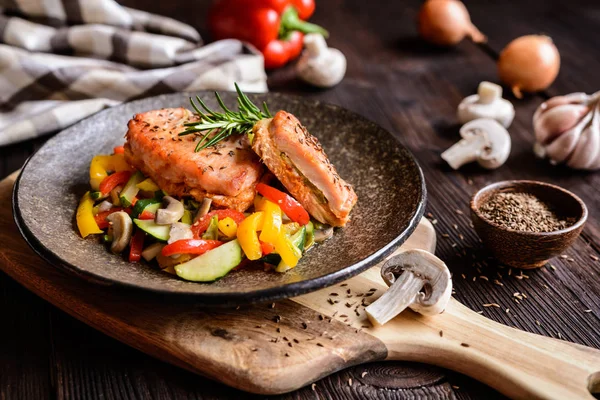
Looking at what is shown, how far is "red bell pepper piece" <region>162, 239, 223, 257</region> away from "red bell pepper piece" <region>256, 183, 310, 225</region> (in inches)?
17.7

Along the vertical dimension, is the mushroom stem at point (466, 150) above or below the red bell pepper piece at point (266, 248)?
below

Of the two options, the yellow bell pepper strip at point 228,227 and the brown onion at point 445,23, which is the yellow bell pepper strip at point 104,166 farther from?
the brown onion at point 445,23

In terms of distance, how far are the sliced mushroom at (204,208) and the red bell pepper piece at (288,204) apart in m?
0.29

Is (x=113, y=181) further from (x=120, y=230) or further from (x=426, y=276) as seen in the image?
(x=426, y=276)

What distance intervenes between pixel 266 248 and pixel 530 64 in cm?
346

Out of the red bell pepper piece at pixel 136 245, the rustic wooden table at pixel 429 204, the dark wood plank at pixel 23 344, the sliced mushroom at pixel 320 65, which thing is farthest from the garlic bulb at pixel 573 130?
→ the dark wood plank at pixel 23 344

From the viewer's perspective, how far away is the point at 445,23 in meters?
6.27

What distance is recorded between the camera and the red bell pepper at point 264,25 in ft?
19.7

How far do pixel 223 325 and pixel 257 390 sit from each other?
0.36 metres

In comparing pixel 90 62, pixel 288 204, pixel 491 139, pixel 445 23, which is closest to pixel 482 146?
pixel 491 139

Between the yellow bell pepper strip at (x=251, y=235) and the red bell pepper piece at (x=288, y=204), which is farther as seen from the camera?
the red bell pepper piece at (x=288, y=204)

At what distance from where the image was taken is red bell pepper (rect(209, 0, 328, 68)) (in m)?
6.02

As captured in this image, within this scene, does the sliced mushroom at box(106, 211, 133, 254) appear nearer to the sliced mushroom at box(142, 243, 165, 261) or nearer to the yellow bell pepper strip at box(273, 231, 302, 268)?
the sliced mushroom at box(142, 243, 165, 261)

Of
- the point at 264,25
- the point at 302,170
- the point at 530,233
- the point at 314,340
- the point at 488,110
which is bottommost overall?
the point at 314,340
